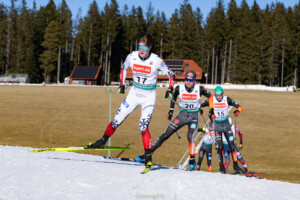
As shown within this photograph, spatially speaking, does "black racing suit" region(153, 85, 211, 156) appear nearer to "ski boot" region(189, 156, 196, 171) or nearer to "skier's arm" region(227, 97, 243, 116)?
"ski boot" region(189, 156, 196, 171)

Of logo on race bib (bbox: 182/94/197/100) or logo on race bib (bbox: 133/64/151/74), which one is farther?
logo on race bib (bbox: 182/94/197/100)

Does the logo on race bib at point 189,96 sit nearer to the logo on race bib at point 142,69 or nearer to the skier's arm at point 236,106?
the logo on race bib at point 142,69

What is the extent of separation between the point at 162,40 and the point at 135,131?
270 ft

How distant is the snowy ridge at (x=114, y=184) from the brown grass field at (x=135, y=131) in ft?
20.5

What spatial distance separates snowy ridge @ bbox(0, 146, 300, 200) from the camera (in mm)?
4754

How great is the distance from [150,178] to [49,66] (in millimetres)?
80634

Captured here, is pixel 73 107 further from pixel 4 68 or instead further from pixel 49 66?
pixel 4 68

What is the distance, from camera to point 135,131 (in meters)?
18.3

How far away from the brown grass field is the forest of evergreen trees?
57564mm

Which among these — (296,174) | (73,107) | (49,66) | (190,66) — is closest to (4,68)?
(49,66)

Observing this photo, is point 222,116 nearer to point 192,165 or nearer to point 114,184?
point 192,165

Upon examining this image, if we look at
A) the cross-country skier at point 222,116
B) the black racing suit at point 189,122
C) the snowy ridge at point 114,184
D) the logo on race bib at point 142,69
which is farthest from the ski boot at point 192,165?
the cross-country skier at point 222,116

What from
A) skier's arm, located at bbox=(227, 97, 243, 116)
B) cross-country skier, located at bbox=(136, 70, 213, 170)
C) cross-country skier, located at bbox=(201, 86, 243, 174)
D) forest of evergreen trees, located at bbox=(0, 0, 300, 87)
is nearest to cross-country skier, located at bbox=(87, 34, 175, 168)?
cross-country skier, located at bbox=(136, 70, 213, 170)

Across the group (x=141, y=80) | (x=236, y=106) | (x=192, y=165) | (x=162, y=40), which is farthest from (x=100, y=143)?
(x=162, y=40)
